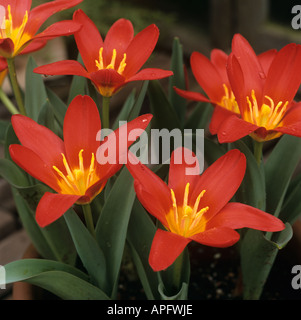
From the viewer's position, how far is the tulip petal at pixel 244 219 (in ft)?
1.25

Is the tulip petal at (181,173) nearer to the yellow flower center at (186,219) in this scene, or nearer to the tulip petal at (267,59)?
the yellow flower center at (186,219)

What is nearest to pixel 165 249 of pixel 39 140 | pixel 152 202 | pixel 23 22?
pixel 152 202

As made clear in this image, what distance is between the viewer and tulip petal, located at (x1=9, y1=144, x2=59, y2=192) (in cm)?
38

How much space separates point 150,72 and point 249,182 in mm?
146

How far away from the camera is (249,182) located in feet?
1.59

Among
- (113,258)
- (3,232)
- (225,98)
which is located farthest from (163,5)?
(113,258)

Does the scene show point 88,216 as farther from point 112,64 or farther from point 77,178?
point 112,64

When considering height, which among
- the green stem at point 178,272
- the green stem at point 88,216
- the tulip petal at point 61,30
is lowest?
the green stem at point 178,272

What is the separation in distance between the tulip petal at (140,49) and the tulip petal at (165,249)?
0.19 meters

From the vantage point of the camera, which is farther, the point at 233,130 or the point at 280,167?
the point at 280,167

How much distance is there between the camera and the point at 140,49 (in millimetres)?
486

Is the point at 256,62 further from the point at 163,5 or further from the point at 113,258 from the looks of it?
the point at 163,5

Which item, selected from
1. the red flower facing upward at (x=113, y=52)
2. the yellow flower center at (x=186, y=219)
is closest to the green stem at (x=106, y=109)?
the red flower facing upward at (x=113, y=52)

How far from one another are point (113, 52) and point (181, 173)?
145mm
